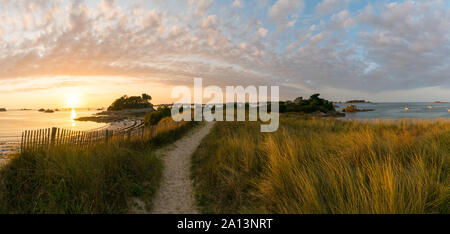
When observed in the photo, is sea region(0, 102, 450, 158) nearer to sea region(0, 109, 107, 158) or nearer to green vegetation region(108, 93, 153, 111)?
sea region(0, 109, 107, 158)

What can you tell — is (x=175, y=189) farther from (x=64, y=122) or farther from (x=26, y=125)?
(x=64, y=122)

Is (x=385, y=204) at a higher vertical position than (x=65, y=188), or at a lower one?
higher

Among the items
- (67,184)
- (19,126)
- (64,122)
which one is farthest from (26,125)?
(67,184)

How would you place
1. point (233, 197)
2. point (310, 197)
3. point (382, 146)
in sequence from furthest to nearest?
1. point (382, 146)
2. point (233, 197)
3. point (310, 197)

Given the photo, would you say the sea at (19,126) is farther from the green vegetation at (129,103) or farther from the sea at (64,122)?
the green vegetation at (129,103)

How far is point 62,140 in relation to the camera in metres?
7.13

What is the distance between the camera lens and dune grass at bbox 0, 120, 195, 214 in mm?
4352

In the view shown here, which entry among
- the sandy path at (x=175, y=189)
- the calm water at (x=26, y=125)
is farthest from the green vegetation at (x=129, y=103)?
the sandy path at (x=175, y=189)

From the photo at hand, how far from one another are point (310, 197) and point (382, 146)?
13.7 feet

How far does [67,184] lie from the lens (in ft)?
15.6

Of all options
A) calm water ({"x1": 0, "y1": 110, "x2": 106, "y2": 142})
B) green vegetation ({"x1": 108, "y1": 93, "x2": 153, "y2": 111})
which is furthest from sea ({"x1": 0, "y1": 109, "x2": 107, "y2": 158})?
green vegetation ({"x1": 108, "y1": 93, "x2": 153, "y2": 111})

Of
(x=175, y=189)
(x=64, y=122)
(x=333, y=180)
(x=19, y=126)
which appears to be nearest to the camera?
(x=333, y=180)
